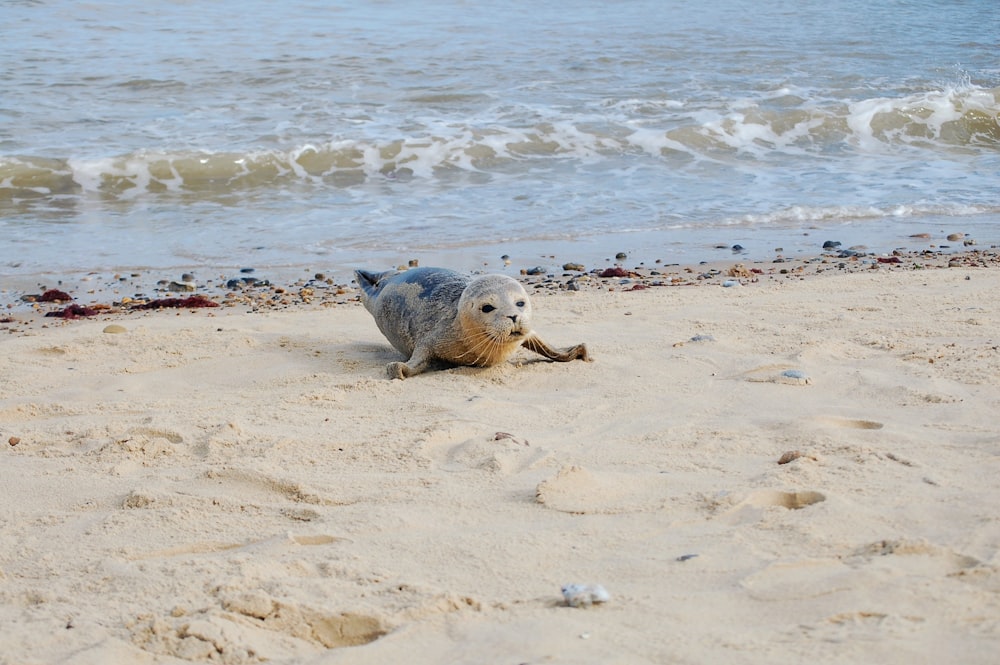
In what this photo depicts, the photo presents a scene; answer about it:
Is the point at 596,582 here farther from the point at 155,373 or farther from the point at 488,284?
the point at 155,373

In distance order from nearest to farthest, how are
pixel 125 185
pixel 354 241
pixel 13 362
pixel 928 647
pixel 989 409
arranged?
1. pixel 928 647
2. pixel 989 409
3. pixel 13 362
4. pixel 354 241
5. pixel 125 185

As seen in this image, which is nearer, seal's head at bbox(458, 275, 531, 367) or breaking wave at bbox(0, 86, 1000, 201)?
seal's head at bbox(458, 275, 531, 367)

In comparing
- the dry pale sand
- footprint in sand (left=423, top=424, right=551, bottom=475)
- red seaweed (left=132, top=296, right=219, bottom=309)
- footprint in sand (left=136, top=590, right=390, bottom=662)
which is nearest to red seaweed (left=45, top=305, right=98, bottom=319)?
red seaweed (left=132, top=296, right=219, bottom=309)

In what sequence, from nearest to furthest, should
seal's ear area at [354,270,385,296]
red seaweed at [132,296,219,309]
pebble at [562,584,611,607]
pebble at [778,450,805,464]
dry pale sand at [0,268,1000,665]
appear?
dry pale sand at [0,268,1000,665] < pebble at [562,584,611,607] < pebble at [778,450,805,464] < seal's ear area at [354,270,385,296] < red seaweed at [132,296,219,309]

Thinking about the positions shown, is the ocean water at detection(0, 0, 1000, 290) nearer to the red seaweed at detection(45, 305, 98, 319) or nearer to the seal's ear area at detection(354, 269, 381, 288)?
the red seaweed at detection(45, 305, 98, 319)

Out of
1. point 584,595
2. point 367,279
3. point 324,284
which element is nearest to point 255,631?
point 584,595

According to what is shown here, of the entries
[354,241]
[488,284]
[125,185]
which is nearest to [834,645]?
[488,284]

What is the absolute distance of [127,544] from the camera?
3188 millimetres

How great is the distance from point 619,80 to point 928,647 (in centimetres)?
1477

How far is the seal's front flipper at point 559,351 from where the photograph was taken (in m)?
5.27

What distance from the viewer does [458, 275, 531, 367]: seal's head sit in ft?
16.6

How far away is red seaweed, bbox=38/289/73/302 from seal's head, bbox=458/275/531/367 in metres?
3.44

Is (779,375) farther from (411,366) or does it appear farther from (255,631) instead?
(255,631)

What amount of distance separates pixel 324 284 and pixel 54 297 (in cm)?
179
